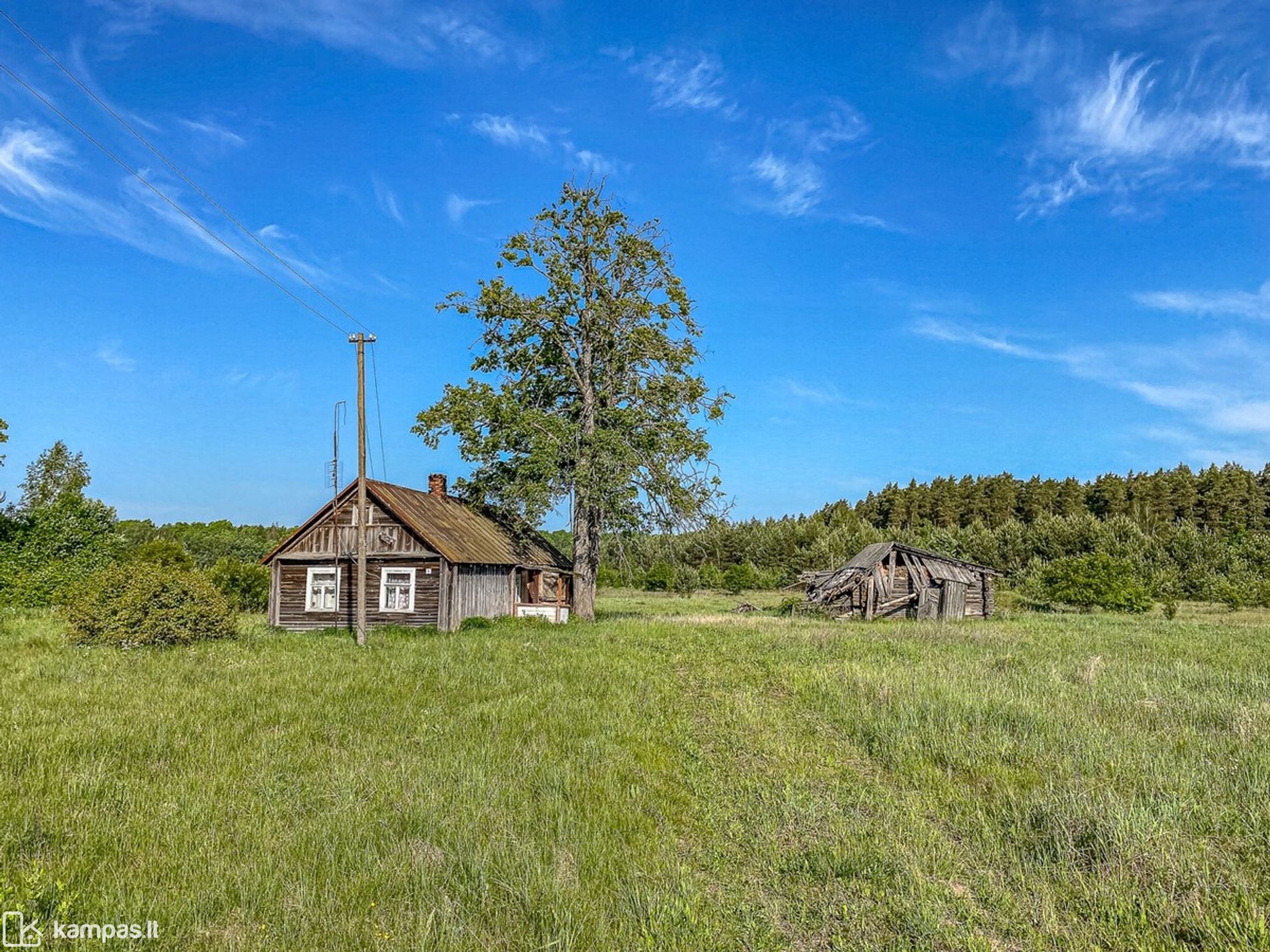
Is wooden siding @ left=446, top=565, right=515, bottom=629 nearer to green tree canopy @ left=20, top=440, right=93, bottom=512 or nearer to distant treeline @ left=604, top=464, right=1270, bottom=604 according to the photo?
distant treeline @ left=604, top=464, right=1270, bottom=604

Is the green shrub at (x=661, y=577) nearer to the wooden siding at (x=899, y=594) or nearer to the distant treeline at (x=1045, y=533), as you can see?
the distant treeline at (x=1045, y=533)

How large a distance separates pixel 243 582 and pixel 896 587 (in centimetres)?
3417

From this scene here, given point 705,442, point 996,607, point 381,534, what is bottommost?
point 996,607

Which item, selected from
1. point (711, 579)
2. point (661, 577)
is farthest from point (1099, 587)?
point (711, 579)

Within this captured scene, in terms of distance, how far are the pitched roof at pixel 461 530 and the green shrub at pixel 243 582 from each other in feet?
25.2

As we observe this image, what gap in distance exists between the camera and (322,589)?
27625mm

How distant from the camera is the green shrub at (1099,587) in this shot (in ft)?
146

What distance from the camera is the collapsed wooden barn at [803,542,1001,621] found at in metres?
38.8

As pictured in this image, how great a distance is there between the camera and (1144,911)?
195 inches

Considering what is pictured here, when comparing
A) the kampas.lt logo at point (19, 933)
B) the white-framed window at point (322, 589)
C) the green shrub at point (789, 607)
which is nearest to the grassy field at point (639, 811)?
the kampas.lt logo at point (19, 933)

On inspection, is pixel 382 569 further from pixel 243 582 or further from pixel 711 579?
pixel 711 579

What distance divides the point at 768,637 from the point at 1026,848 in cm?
1815

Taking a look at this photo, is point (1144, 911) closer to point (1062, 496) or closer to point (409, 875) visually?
point (409, 875)

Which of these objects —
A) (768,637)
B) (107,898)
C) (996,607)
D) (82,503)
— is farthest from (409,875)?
(996,607)
